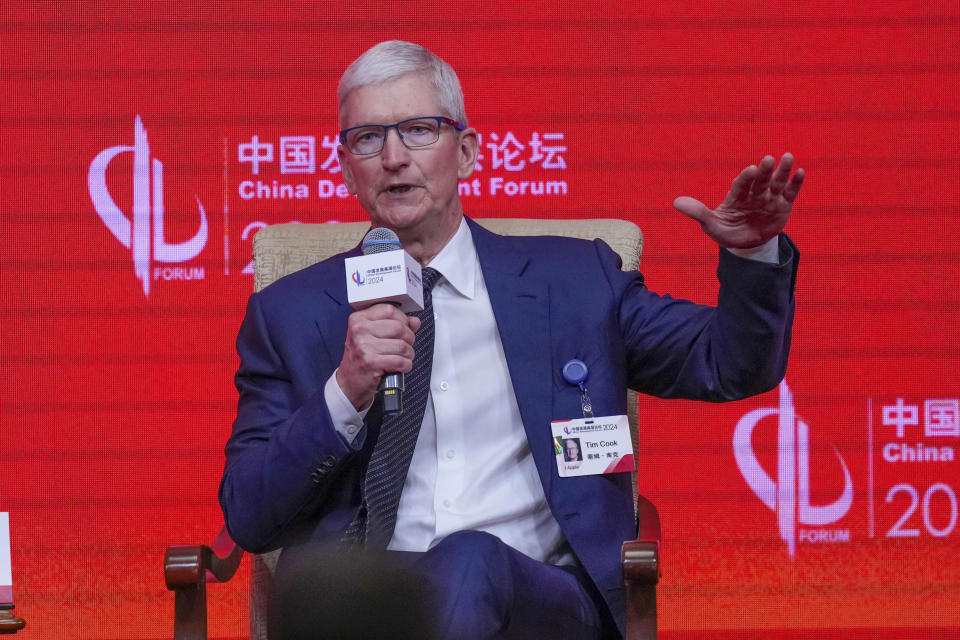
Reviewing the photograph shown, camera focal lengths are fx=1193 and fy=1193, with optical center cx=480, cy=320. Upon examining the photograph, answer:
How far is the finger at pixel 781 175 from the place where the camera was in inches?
68.3

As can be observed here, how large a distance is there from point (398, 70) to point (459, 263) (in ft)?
1.24

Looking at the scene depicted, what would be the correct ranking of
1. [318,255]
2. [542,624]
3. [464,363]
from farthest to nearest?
[318,255], [464,363], [542,624]

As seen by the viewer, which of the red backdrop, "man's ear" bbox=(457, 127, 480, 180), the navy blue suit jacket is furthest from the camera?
the red backdrop

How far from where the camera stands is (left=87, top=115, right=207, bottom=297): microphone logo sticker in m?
3.35

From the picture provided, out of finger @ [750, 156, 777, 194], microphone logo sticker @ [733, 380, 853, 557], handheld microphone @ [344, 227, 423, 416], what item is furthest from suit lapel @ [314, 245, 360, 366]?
microphone logo sticker @ [733, 380, 853, 557]

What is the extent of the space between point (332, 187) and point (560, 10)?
0.81m

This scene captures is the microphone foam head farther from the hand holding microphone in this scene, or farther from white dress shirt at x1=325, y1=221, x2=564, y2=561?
white dress shirt at x1=325, y1=221, x2=564, y2=561

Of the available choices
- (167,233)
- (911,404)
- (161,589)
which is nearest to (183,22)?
(167,233)

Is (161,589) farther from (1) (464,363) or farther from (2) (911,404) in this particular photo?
(2) (911,404)

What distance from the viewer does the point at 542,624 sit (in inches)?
72.3

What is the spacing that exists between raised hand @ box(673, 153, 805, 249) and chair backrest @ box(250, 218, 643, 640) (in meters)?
0.67

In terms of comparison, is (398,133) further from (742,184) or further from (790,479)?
(790,479)

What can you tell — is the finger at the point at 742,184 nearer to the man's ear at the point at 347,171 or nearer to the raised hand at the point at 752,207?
the raised hand at the point at 752,207

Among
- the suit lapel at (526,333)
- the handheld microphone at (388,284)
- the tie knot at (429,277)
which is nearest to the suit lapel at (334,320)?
the tie knot at (429,277)
